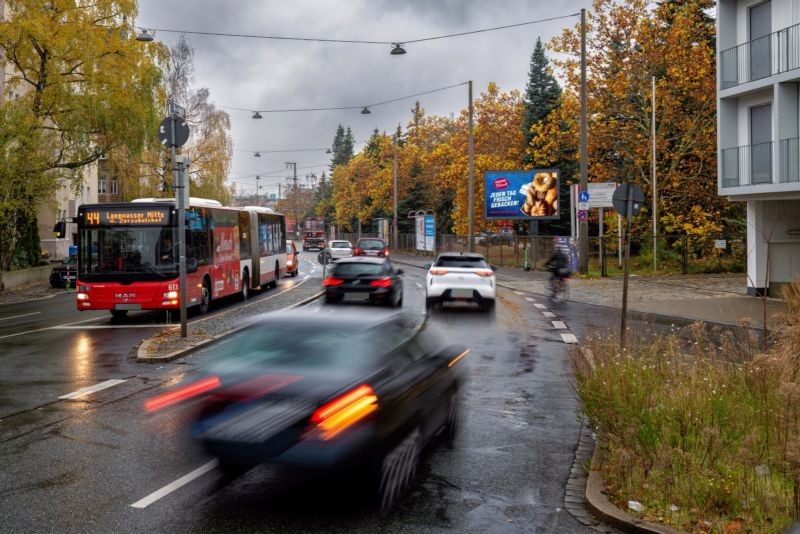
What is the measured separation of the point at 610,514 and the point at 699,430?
1.53 m

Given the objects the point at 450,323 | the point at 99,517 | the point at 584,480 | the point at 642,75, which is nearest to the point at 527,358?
the point at 450,323

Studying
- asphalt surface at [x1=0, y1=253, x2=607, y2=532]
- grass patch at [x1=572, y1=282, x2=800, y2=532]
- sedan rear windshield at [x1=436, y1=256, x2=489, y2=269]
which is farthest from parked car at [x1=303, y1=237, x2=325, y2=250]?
grass patch at [x1=572, y1=282, x2=800, y2=532]

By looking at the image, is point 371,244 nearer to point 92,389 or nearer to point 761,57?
point 761,57

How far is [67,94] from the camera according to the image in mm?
31062

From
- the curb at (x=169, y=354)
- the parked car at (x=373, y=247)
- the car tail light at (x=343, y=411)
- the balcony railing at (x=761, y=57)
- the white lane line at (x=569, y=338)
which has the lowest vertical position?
the white lane line at (x=569, y=338)

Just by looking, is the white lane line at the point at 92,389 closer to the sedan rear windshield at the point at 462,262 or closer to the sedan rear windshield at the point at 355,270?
Result: the sedan rear windshield at the point at 355,270

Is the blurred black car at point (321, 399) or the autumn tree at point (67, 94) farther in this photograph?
the autumn tree at point (67, 94)

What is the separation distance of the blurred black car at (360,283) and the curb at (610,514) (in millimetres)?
12967

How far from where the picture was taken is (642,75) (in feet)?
125

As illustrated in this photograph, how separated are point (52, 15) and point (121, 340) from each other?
67.0ft

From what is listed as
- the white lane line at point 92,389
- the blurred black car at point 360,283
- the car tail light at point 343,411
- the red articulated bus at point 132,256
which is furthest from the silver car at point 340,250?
the car tail light at point 343,411

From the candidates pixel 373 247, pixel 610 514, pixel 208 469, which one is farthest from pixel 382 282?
pixel 373 247

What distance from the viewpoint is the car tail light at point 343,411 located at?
5.51 m

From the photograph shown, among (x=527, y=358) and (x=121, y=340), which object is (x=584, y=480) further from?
(x=121, y=340)
